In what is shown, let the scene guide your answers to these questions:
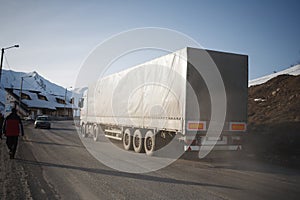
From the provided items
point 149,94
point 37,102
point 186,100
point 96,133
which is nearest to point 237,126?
point 186,100

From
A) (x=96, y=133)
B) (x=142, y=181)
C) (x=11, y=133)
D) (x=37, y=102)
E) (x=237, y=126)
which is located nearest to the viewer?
(x=142, y=181)

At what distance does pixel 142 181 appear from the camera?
6.73 metres

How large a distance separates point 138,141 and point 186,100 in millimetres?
3866

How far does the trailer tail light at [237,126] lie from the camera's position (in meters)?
9.92

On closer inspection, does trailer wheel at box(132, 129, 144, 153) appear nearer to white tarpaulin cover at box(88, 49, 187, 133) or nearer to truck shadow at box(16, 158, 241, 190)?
white tarpaulin cover at box(88, 49, 187, 133)

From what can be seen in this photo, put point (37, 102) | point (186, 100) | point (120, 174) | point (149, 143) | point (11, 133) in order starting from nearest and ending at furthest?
point (120, 174), point (186, 100), point (11, 133), point (149, 143), point (37, 102)

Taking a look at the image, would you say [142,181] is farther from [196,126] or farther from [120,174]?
[196,126]

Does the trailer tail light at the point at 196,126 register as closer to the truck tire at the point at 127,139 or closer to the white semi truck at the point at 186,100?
the white semi truck at the point at 186,100

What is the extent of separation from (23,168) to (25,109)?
62.1 meters

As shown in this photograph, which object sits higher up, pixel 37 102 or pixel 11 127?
pixel 37 102

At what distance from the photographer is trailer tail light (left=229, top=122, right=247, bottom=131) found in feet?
32.5

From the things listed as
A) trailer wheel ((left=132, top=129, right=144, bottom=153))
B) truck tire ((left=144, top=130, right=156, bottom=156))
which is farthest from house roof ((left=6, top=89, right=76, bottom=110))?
truck tire ((left=144, top=130, right=156, bottom=156))

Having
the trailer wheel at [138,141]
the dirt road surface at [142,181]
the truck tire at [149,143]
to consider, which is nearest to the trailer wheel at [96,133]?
the trailer wheel at [138,141]

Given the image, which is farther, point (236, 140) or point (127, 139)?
point (127, 139)
